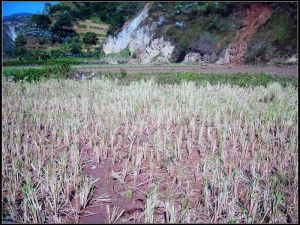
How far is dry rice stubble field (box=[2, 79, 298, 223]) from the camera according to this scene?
3.35 m

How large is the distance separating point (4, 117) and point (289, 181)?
5.53 meters

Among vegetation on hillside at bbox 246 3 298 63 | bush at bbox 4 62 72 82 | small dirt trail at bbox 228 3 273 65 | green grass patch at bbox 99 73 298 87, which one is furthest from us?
small dirt trail at bbox 228 3 273 65

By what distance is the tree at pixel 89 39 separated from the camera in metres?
10.7

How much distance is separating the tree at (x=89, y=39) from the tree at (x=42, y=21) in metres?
1.53

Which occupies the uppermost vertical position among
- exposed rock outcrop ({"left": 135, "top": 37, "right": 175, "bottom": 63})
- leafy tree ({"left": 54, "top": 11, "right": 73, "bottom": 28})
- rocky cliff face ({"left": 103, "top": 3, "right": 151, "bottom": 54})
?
rocky cliff face ({"left": 103, "top": 3, "right": 151, "bottom": 54})

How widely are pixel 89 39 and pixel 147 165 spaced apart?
704 centimetres

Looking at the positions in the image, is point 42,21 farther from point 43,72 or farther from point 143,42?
point 143,42

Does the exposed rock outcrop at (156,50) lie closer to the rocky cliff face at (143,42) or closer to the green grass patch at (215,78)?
the rocky cliff face at (143,42)

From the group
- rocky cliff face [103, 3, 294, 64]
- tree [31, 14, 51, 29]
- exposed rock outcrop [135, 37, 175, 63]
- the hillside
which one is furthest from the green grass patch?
exposed rock outcrop [135, 37, 175, 63]

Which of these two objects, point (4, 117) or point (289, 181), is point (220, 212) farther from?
point (4, 117)

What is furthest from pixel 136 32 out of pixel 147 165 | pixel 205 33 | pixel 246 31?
pixel 147 165

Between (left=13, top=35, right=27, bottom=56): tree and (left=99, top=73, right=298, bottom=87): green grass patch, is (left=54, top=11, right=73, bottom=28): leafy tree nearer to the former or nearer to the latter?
(left=13, top=35, right=27, bottom=56): tree

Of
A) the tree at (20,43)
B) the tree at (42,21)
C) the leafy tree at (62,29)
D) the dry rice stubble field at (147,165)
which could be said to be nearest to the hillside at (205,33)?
the tree at (42,21)

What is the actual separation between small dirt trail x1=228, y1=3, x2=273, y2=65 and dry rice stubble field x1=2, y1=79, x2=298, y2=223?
57.4ft
